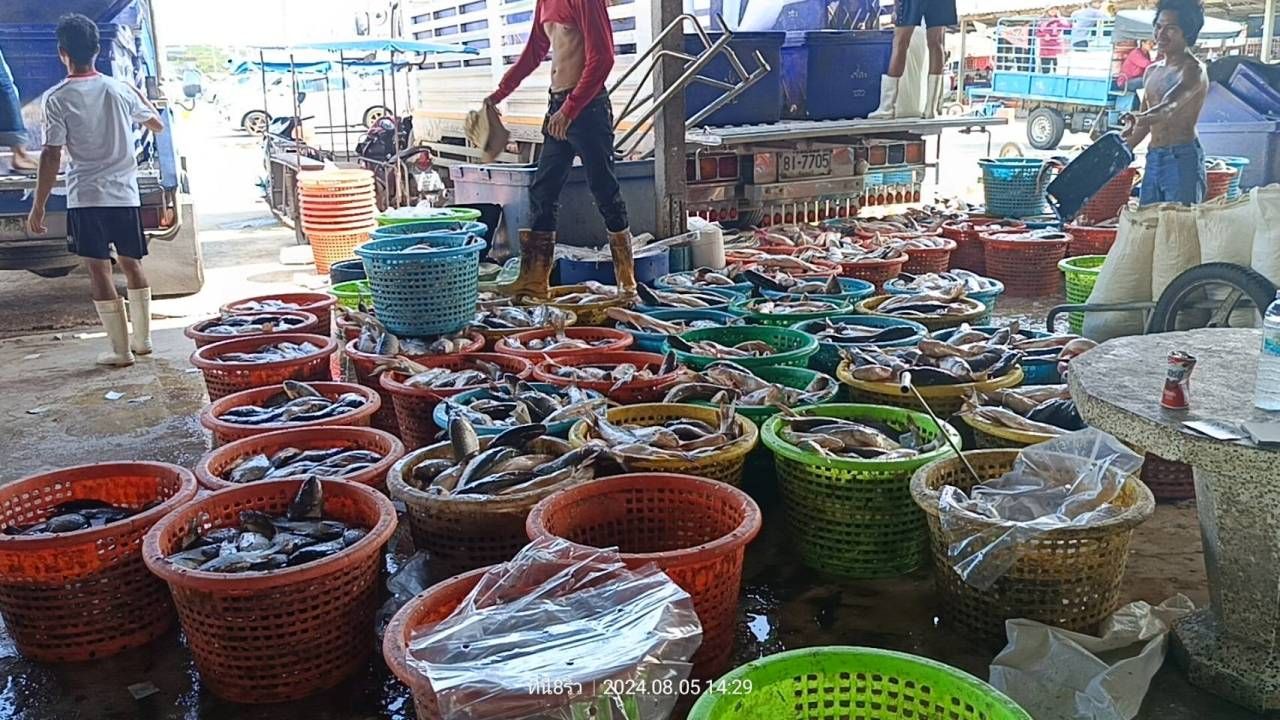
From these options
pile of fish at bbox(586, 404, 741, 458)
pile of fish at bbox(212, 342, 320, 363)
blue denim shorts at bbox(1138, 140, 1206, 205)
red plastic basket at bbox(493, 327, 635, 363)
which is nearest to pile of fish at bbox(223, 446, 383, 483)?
pile of fish at bbox(586, 404, 741, 458)

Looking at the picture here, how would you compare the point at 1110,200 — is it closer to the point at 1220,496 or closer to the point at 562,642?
the point at 1220,496

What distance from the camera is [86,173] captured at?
21.0ft

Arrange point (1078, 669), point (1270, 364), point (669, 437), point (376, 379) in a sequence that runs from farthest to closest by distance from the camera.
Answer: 1. point (376, 379)
2. point (669, 437)
3. point (1078, 669)
4. point (1270, 364)

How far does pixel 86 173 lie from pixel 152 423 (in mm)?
1921

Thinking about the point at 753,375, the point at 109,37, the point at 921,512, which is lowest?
the point at 921,512

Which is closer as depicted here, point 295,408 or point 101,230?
point 295,408

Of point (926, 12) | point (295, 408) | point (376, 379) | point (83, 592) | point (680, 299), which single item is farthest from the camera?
point (926, 12)

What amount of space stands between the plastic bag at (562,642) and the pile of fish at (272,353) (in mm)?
3081

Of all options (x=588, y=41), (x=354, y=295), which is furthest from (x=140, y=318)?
(x=588, y=41)

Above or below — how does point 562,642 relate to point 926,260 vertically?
below

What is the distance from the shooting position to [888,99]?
996 cm

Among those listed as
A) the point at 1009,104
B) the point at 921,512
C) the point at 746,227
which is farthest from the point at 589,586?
the point at 1009,104

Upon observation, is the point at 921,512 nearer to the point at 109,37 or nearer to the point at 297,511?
the point at 297,511

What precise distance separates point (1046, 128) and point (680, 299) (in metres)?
19.2
